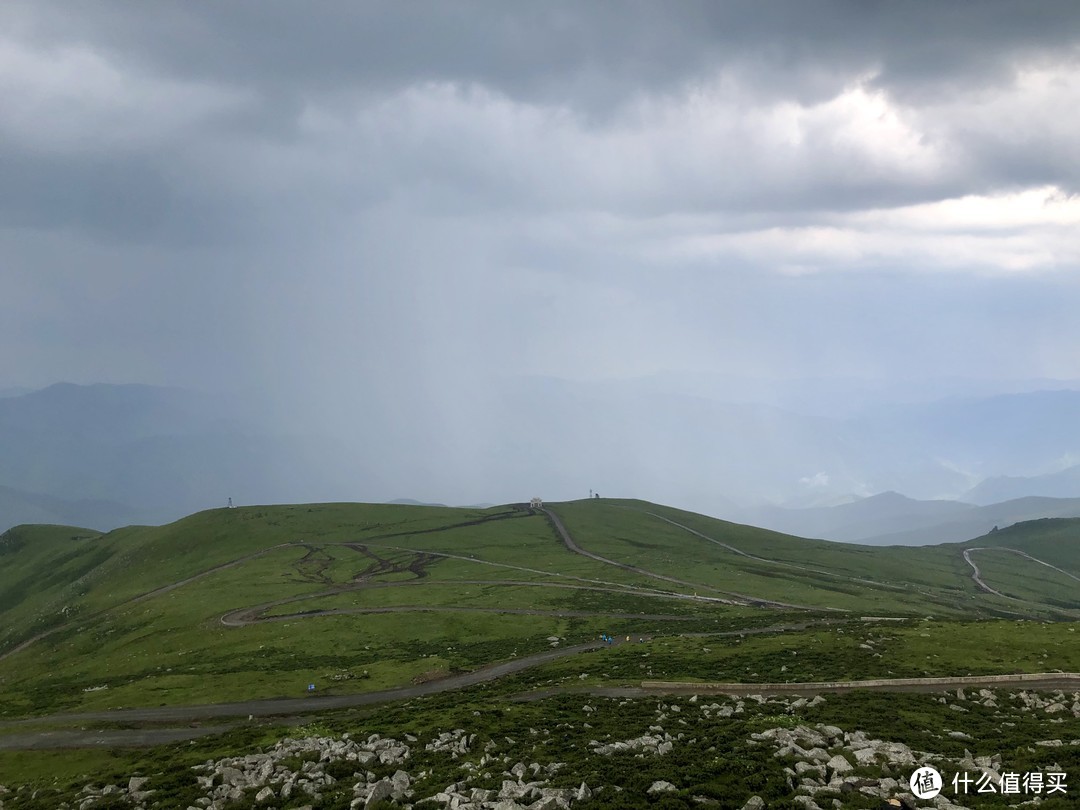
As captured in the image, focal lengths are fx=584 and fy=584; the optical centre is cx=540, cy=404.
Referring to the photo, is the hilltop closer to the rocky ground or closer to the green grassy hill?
the rocky ground

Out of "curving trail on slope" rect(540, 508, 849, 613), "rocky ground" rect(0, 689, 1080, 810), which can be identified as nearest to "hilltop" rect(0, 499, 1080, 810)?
"rocky ground" rect(0, 689, 1080, 810)

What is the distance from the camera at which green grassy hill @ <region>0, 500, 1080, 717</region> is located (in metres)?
79.1

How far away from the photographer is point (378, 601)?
4483 inches

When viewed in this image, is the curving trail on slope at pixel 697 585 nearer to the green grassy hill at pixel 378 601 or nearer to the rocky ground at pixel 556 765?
the green grassy hill at pixel 378 601

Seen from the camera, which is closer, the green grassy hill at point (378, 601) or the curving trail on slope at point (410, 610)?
the green grassy hill at point (378, 601)

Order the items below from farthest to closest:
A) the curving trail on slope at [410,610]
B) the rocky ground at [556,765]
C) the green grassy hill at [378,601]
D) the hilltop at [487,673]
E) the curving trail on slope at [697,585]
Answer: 1. the curving trail on slope at [697,585]
2. the curving trail on slope at [410,610]
3. the green grassy hill at [378,601]
4. the hilltop at [487,673]
5. the rocky ground at [556,765]

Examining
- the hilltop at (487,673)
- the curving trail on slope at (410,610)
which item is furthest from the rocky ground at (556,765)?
the curving trail on slope at (410,610)

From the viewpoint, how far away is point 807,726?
3328 cm

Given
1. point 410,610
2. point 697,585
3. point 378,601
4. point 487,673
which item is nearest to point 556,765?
point 487,673

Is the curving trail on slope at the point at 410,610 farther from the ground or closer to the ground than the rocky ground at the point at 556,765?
closer to the ground

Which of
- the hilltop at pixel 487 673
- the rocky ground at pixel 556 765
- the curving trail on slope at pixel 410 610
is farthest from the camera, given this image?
the curving trail on slope at pixel 410 610

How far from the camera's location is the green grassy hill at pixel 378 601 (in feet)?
259

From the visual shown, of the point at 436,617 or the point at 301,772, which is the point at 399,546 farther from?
the point at 301,772

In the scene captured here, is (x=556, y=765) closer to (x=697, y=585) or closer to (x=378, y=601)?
(x=378, y=601)
